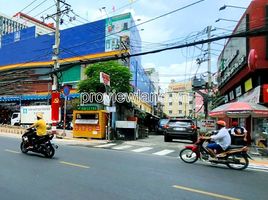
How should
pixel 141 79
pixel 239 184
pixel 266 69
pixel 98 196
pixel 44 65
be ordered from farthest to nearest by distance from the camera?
1. pixel 141 79
2. pixel 44 65
3. pixel 266 69
4. pixel 239 184
5. pixel 98 196

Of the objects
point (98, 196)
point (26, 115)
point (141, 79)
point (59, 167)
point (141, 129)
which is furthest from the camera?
point (141, 79)

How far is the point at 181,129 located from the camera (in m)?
21.9

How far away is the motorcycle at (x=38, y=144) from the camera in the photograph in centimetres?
1233

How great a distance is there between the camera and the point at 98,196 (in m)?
6.51

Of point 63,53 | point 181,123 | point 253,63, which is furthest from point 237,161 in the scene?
point 63,53

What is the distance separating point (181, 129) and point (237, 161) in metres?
10.7

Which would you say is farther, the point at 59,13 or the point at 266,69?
the point at 59,13

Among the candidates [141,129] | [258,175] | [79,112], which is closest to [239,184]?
[258,175]

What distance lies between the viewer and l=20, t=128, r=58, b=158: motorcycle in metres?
12.3

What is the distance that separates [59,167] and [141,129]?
17.0 m

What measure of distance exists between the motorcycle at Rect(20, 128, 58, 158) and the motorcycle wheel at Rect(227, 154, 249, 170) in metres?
6.13

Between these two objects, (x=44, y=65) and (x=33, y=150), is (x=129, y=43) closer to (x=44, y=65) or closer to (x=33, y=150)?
(x=44, y=65)

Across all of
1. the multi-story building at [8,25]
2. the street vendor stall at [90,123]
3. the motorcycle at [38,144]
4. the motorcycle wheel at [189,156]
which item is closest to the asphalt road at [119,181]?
the motorcycle wheel at [189,156]

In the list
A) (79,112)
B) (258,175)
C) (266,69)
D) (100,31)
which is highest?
(100,31)
